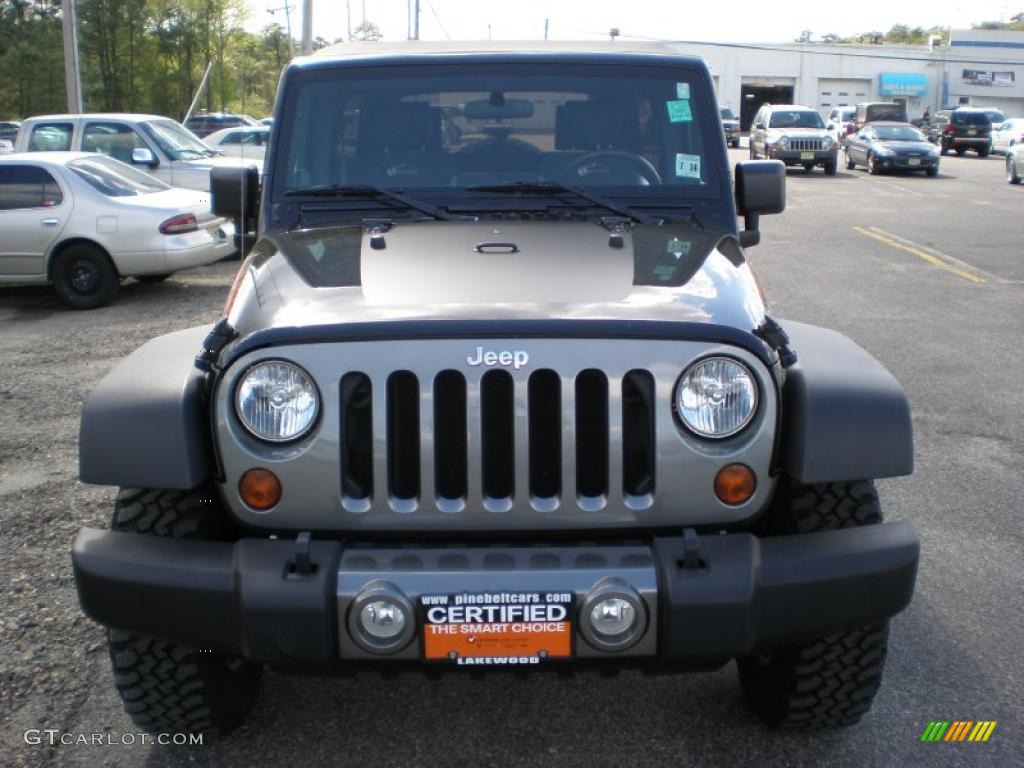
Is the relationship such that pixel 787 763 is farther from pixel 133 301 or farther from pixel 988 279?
pixel 988 279

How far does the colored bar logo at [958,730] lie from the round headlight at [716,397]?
1216 mm

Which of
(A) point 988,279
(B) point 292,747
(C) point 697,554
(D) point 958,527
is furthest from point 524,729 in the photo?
(A) point 988,279

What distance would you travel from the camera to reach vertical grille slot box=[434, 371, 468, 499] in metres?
2.87

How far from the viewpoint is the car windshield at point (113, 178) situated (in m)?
11.5

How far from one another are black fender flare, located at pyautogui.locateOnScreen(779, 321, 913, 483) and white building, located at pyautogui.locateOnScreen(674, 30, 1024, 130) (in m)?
73.1

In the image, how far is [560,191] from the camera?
13.6ft

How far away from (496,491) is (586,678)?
111 centimetres

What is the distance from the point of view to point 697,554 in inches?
110

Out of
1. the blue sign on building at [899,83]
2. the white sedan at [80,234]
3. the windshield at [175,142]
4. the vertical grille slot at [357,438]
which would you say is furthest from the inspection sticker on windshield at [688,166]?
the blue sign on building at [899,83]

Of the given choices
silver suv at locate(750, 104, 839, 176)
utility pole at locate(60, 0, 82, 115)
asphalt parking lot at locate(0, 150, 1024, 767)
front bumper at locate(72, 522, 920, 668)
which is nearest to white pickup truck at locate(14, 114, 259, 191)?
asphalt parking lot at locate(0, 150, 1024, 767)

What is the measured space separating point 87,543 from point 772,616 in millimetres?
1666

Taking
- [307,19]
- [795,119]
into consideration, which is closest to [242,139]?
[307,19]

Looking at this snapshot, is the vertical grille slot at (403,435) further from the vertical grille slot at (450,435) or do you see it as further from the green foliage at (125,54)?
the green foliage at (125,54)

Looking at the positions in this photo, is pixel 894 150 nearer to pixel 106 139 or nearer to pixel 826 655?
pixel 106 139
